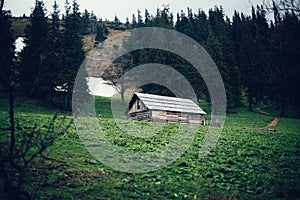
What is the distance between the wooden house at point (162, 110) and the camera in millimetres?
32031

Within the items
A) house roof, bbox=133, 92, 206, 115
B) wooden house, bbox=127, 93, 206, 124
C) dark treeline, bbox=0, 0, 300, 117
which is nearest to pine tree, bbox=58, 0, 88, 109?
dark treeline, bbox=0, 0, 300, 117

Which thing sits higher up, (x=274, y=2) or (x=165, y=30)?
(x=165, y=30)

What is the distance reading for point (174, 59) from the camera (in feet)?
183

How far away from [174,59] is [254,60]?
21.7 m

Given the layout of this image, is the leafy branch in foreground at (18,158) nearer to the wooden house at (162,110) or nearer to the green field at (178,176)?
the green field at (178,176)

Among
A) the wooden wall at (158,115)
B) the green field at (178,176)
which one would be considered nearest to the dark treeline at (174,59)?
the green field at (178,176)

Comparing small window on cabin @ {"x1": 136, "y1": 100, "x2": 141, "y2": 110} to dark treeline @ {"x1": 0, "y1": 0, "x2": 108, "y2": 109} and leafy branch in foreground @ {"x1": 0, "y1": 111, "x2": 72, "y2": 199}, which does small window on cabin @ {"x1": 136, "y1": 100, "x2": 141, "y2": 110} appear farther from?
leafy branch in foreground @ {"x1": 0, "y1": 111, "x2": 72, "y2": 199}

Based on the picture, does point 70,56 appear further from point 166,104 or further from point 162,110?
point 162,110

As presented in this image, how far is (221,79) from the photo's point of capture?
Result: 182 feet

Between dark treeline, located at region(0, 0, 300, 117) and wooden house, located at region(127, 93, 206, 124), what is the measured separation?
31.6 feet

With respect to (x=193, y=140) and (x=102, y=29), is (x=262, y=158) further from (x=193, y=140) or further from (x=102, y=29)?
(x=102, y=29)

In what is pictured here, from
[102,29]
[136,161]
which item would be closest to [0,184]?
[136,161]

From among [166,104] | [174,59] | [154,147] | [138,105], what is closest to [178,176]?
[154,147]

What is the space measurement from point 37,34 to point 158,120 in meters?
27.7
